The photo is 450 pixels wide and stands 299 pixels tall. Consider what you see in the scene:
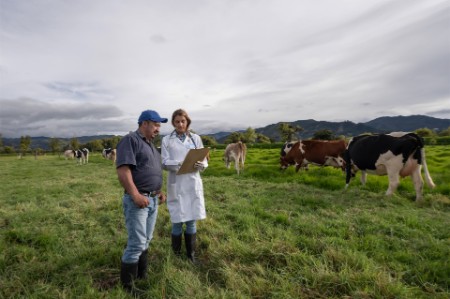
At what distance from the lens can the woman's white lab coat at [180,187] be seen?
11.6 feet

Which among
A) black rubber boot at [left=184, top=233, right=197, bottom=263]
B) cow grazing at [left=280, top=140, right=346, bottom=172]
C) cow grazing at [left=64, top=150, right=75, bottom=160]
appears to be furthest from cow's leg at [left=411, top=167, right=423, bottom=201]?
cow grazing at [left=64, top=150, right=75, bottom=160]

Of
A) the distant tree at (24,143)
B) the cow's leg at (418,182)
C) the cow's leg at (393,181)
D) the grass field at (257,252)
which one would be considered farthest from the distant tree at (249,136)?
the grass field at (257,252)

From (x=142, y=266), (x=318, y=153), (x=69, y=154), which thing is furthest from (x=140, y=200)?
(x=69, y=154)

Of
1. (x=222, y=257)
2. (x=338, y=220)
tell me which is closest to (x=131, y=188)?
(x=222, y=257)

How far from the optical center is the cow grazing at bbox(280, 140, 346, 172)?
1145 centimetres

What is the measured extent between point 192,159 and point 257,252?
5.27ft

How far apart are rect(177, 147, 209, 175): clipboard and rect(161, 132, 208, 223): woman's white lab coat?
0.10 metres

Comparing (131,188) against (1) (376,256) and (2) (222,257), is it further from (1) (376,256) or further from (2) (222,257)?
(1) (376,256)

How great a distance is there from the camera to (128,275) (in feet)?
9.80

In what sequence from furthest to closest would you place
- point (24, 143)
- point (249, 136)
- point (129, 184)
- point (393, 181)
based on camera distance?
1. point (249, 136)
2. point (24, 143)
3. point (393, 181)
4. point (129, 184)

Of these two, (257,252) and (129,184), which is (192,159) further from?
(257,252)

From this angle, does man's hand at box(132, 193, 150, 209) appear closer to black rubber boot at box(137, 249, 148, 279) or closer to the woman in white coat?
the woman in white coat

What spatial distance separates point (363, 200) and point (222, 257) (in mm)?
4974

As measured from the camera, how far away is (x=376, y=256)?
3.55m
